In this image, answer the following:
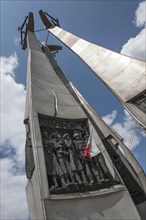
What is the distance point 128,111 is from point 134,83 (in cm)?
122

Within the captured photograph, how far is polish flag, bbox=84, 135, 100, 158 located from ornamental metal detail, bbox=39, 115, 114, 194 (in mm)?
106

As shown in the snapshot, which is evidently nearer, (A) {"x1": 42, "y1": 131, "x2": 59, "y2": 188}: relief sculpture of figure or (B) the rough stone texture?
(B) the rough stone texture

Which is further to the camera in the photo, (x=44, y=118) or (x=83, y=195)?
(x=44, y=118)

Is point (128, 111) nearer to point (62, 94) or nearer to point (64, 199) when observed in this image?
point (62, 94)

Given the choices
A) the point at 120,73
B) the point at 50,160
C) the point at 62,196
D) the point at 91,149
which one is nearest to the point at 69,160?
the point at 50,160

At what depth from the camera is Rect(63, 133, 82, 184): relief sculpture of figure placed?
6.53m

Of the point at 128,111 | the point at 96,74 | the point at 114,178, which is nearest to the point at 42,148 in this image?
the point at 114,178

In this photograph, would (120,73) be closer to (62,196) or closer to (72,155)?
(72,155)

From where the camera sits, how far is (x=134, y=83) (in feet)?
28.2

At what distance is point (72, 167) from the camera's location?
263 inches

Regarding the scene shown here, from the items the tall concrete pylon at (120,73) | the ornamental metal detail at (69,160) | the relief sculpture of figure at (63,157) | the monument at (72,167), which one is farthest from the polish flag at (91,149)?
the tall concrete pylon at (120,73)

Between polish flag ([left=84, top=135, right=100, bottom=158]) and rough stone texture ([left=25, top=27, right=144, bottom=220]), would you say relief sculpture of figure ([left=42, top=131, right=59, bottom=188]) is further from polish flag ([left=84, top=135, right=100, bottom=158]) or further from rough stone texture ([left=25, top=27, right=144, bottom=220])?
polish flag ([left=84, top=135, right=100, bottom=158])

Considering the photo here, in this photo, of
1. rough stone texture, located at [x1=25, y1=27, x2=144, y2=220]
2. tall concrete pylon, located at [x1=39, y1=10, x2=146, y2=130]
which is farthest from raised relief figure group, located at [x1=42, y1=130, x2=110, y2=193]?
tall concrete pylon, located at [x1=39, y1=10, x2=146, y2=130]

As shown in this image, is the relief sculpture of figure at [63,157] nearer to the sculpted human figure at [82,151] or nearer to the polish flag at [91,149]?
the sculpted human figure at [82,151]
